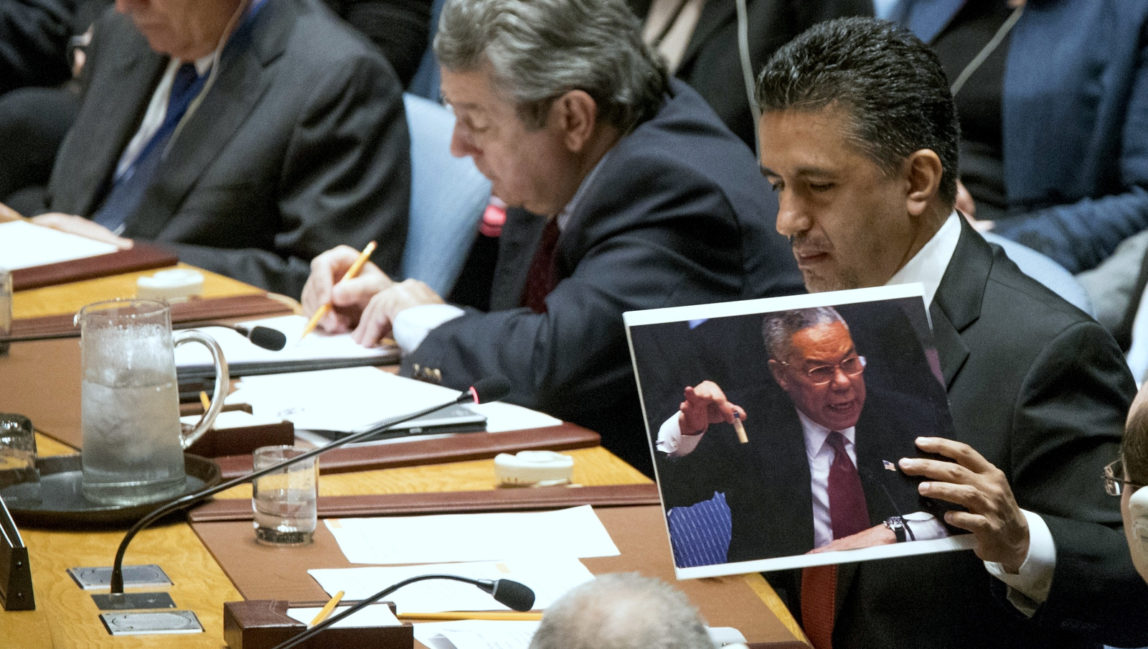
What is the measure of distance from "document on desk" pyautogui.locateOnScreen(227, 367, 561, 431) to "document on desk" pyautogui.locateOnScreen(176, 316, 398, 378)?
52 mm

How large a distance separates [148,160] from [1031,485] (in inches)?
106

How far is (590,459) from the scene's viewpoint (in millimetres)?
1916

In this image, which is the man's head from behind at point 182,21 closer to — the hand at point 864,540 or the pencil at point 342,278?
the pencil at point 342,278

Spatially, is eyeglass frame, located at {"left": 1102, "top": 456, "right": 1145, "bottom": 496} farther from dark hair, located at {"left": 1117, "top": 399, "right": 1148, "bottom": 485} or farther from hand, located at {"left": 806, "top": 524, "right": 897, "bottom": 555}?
hand, located at {"left": 806, "top": 524, "right": 897, "bottom": 555}

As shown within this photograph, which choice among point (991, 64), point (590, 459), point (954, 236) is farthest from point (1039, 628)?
point (991, 64)

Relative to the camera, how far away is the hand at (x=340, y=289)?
8.23ft

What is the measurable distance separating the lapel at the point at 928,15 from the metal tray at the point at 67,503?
249 centimetres

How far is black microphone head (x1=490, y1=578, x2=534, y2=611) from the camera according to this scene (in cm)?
131

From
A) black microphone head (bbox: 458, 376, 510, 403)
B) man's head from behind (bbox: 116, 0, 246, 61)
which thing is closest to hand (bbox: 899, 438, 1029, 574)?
black microphone head (bbox: 458, 376, 510, 403)

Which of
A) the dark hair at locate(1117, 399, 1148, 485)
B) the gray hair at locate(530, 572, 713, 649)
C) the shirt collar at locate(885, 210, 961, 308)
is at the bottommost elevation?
the shirt collar at locate(885, 210, 961, 308)

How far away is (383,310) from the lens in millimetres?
2441

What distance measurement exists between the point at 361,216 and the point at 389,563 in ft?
5.94

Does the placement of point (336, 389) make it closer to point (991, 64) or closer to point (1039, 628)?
point (1039, 628)

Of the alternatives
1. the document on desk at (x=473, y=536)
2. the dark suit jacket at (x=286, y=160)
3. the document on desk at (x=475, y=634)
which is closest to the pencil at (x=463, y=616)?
the document on desk at (x=475, y=634)
